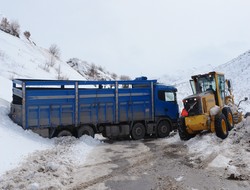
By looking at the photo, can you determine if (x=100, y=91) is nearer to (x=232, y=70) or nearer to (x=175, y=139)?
(x=175, y=139)

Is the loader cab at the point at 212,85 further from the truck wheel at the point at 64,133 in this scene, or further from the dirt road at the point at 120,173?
the truck wheel at the point at 64,133

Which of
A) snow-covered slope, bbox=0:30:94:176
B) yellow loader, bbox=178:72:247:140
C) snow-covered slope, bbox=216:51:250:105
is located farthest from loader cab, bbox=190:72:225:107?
snow-covered slope, bbox=216:51:250:105

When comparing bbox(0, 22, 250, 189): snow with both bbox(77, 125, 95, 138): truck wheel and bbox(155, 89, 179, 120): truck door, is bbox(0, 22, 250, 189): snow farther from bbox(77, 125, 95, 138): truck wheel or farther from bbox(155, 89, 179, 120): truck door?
bbox(155, 89, 179, 120): truck door

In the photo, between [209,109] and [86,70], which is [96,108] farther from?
[86,70]

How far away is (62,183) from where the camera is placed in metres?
7.55

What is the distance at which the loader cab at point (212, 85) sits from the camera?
14367 mm

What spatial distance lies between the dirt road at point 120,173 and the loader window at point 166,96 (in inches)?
230

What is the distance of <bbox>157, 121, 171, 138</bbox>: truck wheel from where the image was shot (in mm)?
16984

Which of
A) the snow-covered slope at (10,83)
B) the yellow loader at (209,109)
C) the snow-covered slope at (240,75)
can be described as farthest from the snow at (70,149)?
the snow-covered slope at (240,75)

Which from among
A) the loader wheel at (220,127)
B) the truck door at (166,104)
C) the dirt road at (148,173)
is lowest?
the dirt road at (148,173)

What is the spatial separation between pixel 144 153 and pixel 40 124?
5.09 metres

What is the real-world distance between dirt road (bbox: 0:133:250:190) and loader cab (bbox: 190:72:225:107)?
13.5 feet

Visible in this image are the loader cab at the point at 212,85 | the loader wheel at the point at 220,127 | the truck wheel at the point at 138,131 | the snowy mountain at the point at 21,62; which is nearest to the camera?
the loader wheel at the point at 220,127

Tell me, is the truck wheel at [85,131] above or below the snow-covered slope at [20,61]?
below
